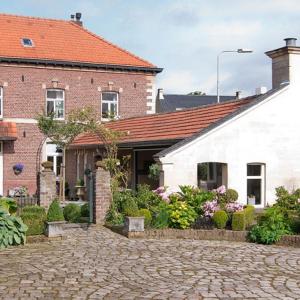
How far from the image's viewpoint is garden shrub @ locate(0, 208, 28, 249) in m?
12.3

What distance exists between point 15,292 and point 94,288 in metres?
1.14

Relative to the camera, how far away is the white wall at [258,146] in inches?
671

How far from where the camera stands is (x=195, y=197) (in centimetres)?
1490

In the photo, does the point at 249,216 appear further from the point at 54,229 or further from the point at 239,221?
the point at 54,229

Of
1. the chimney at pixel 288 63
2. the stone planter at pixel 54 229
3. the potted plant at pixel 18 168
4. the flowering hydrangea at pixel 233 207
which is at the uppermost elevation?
the chimney at pixel 288 63

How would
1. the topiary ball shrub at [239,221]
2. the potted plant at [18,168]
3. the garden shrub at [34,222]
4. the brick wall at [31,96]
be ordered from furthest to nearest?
the brick wall at [31,96] → the potted plant at [18,168] → the topiary ball shrub at [239,221] → the garden shrub at [34,222]

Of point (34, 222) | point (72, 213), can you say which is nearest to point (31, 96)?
point (72, 213)

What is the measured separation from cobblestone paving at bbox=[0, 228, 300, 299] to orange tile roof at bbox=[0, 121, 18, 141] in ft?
52.6

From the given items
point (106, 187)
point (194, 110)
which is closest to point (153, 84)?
point (194, 110)

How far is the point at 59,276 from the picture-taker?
9219 millimetres

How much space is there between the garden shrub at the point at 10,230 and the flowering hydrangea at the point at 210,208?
4.45m

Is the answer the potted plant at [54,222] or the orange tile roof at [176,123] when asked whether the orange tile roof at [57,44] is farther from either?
the potted plant at [54,222]

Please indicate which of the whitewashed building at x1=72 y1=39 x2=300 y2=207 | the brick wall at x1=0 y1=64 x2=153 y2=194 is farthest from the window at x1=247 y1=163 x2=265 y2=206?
the brick wall at x1=0 y1=64 x2=153 y2=194

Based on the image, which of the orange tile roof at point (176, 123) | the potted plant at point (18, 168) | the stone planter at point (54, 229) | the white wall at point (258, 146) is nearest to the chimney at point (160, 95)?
the potted plant at point (18, 168)
